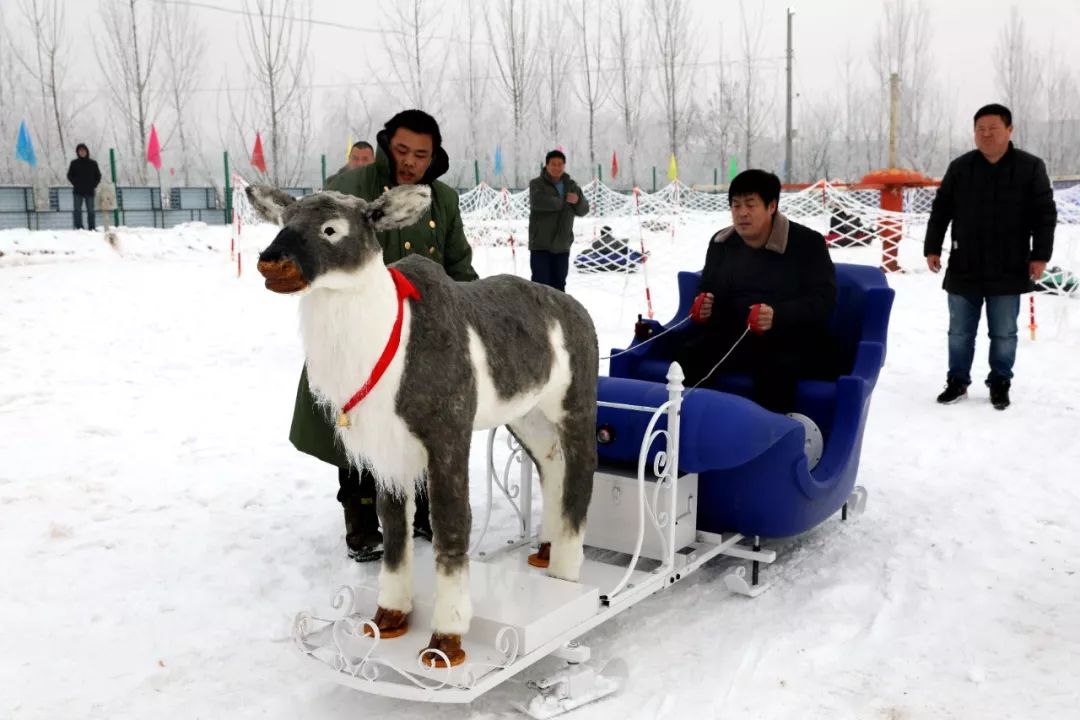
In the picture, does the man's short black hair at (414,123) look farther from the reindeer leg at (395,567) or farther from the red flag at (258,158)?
the red flag at (258,158)

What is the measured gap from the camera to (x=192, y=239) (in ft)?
57.7

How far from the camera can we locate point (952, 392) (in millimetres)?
6301

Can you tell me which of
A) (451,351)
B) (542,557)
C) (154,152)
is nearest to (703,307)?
(542,557)

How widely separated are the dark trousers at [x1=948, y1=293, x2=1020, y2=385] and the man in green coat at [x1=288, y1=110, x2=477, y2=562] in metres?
3.99

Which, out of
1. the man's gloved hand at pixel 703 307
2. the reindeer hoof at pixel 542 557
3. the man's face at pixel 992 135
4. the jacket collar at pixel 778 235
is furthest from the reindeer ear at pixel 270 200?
the man's face at pixel 992 135

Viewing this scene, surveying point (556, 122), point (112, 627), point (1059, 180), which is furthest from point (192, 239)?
point (1059, 180)

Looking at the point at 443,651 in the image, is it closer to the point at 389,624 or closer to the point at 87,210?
the point at 389,624

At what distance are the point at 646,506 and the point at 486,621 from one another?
34.1 inches

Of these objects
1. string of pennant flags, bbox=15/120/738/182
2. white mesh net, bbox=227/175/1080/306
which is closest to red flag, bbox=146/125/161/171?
string of pennant flags, bbox=15/120/738/182

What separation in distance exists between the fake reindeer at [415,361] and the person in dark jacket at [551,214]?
6208 mm

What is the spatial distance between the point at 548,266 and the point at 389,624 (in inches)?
274

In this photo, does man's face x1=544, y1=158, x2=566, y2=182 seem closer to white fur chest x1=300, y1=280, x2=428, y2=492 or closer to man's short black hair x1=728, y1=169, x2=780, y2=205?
man's short black hair x1=728, y1=169, x2=780, y2=205

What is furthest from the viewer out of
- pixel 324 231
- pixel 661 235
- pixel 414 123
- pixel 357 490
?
pixel 661 235

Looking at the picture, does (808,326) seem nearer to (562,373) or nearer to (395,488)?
(562,373)
